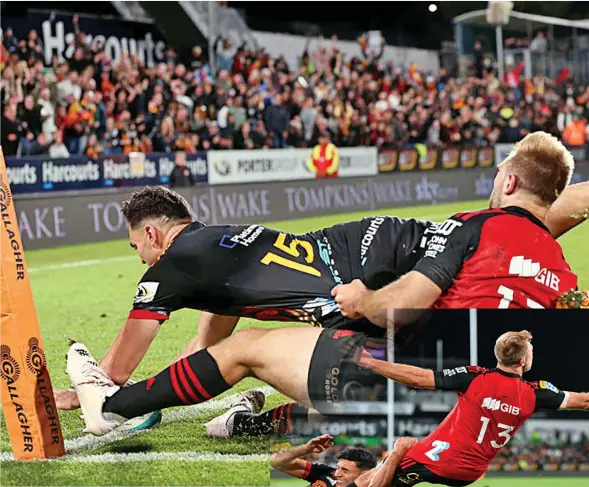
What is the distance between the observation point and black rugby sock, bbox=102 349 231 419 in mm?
4668

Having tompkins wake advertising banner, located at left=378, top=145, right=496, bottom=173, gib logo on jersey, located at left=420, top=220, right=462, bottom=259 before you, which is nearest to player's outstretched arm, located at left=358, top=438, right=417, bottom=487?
gib logo on jersey, located at left=420, top=220, right=462, bottom=259

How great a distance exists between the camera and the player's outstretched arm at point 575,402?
13.2ft

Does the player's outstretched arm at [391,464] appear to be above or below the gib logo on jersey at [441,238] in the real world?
below

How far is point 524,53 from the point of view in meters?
39.8

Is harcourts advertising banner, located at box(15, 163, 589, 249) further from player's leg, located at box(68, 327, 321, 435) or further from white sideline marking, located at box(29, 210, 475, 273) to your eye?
player's leg, located at box(68, 327, 321, 435)

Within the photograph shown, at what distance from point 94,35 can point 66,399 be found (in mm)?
22940

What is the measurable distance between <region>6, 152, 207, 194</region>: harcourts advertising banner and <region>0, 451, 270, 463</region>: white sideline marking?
11.9 m

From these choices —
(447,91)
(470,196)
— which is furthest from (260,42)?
(470,196)

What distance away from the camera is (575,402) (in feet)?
13.2

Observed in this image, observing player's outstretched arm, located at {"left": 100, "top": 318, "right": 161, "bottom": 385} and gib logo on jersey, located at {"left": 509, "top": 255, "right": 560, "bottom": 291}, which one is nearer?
gib logo on jersey, located at {"left": 509, "top": 255, "right": 560, "bottom": 291}

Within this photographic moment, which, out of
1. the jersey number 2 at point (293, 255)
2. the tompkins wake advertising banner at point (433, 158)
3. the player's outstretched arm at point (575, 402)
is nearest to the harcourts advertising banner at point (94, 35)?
the tompkins wake advertising banner at point (433, 158)

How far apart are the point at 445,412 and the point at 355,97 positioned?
26000mm

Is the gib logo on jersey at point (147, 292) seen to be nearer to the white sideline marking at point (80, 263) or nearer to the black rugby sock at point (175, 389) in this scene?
the black rugby sock at point (175, 389)

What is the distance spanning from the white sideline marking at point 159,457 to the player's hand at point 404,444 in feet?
3.92
